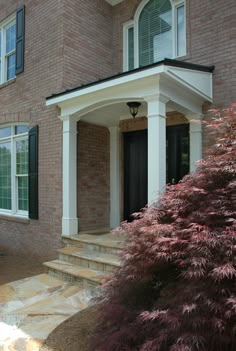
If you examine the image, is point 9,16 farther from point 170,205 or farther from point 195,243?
point 195,243

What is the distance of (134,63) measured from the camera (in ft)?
23.2

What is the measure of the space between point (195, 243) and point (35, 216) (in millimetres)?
5060

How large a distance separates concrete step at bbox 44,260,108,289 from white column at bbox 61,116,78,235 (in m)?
0.82

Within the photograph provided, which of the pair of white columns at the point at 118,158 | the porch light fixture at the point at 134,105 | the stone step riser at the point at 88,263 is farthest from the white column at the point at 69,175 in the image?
the porch light fixture at the point at 134,105

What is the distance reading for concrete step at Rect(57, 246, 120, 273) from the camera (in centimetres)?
487

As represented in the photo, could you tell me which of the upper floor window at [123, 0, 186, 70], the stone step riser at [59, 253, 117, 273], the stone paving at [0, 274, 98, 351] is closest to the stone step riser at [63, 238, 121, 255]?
the stone step riser at [59, 253, 117, 273]

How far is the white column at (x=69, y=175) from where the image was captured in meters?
6.22

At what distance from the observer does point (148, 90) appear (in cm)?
477

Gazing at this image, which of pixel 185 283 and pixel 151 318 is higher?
pixel 185 283

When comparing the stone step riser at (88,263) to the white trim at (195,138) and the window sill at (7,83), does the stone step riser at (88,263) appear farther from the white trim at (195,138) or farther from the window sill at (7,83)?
the window sill at (7,83)

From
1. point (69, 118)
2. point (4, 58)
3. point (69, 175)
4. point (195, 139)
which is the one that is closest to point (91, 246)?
point (69, 175)

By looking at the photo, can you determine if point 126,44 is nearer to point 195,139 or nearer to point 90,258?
point 195,139

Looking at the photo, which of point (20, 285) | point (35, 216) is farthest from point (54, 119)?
point (20, 285)

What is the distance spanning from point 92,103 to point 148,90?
49.7 inches
